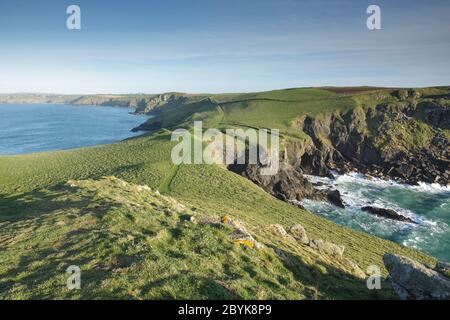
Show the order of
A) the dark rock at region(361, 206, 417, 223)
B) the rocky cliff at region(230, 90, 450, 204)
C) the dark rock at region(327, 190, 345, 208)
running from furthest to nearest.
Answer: the rocky cliff at region(230, 90, 450, 204), the dark rock at region(327, 190, 345, 208), the dark rock at region(361, 206, 417, 223)

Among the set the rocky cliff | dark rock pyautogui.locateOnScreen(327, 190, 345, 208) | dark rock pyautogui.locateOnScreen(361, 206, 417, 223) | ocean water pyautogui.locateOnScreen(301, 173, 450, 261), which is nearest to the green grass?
ocean water pyautogui.locateOnScreen(301, 173, 450, 261)

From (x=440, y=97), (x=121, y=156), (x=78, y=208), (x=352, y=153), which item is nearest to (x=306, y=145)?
(x=352, y=153)

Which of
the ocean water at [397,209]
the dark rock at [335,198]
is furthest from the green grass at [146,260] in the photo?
the dark rock at [335,198]

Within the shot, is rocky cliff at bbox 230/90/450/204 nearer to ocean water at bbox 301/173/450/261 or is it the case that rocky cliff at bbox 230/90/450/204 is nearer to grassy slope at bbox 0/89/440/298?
ocean water at bbox 301/173/450/261

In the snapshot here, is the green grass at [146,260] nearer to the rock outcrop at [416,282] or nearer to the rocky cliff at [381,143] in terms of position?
the rock outcrop at [416,282]
